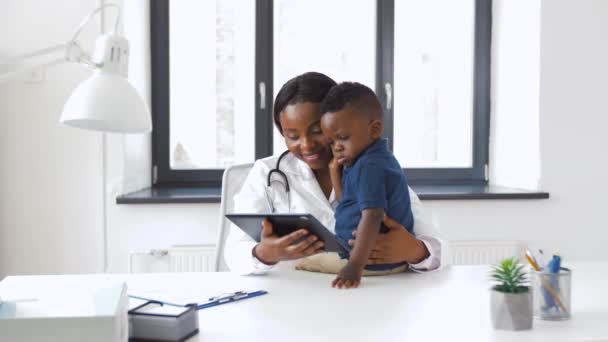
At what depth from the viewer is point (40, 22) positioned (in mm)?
2666

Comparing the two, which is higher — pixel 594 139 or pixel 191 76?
pixel 191 76

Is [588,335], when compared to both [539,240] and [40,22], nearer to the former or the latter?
[539,240]

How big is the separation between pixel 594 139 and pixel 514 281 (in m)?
2.14

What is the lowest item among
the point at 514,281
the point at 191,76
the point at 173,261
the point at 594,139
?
the point at 173,261

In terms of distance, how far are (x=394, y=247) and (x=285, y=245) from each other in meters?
0.25

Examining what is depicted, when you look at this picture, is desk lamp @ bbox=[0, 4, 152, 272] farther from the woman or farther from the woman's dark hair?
the woman's dark hair

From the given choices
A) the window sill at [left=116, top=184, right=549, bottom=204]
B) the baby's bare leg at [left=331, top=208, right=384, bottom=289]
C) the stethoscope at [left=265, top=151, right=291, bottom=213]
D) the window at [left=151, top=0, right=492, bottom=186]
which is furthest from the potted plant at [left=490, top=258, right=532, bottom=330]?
the window at [left=151, top=0, right=492, bottom=186]

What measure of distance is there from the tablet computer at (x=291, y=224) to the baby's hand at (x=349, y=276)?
0.04 m

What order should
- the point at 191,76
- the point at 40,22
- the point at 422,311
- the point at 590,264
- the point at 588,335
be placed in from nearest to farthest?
the point at 588,335 → the point at 422,311 → the point at 590,264 → the point at 40,22 → the point at 191,76

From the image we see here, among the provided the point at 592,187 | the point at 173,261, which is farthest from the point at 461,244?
the point at 173,261

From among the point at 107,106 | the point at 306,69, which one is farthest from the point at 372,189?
the point at 306,69

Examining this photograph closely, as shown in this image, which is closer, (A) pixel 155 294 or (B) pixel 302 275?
(A) pixel 155 294

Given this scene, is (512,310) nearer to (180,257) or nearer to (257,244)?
(257,244)

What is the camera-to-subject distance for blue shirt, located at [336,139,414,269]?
1364mm
